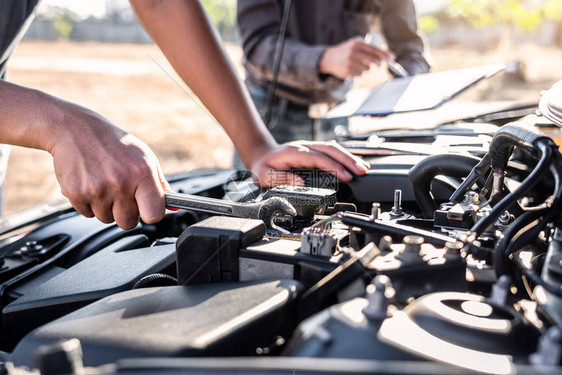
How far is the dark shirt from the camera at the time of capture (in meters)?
2.23

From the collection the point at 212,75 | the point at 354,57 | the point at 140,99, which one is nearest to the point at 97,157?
the point at 212,75

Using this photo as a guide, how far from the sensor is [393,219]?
3.09 feet

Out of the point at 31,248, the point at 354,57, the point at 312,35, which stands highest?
the point at 312,35

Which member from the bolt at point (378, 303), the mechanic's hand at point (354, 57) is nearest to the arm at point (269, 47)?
the mechanic's hand at point (354, 57)

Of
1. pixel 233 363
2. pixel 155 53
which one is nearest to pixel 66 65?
pixel 155 53

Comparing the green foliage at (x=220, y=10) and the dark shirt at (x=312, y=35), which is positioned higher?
the green foliage at (x=220, y=10)

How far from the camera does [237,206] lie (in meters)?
0.92

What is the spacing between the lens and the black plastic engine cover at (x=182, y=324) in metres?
0.53

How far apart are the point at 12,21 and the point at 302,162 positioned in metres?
0.86

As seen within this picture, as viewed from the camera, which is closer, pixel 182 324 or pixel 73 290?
pixel 182 324

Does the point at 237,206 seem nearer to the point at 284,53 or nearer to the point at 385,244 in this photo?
the point at 385,244

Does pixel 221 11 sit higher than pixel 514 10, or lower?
higher

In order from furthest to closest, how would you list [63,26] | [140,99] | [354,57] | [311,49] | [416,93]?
[63,26] → [140,99] → [311,49] → [354,57] → [416,93]

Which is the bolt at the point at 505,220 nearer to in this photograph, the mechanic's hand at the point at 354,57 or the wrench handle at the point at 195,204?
the wrench handle at the point at 195,204
